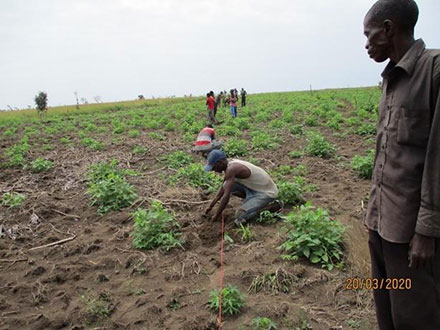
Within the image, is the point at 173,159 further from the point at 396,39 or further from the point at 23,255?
the point at 396,39

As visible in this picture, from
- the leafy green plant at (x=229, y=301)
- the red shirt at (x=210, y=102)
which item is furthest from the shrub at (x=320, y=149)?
the red shirt at (x=210, y=102)

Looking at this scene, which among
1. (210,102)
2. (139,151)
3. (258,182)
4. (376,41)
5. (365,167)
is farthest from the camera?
(210,102)

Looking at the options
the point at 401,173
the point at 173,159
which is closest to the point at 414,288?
the point at 401,173

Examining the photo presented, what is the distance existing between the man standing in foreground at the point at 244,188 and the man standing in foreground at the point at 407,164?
2.85 meters

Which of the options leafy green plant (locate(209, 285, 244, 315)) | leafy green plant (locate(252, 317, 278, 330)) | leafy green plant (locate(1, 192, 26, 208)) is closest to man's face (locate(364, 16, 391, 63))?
leafy green plant (locate(252, 317, 278, 330))

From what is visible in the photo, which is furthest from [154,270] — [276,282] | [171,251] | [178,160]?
[178,160]

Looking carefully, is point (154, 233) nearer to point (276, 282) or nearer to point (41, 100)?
point (276, 282)

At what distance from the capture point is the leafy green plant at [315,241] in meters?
3.80

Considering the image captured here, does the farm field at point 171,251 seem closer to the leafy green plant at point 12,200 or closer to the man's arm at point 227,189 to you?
the leafy green plant at point 12,200

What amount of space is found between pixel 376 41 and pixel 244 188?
3.48 metres

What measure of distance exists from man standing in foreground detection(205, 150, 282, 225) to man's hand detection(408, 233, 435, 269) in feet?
9.97

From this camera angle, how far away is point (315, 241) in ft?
12.5

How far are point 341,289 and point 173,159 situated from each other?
19.3 feet

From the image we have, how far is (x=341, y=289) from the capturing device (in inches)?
132
